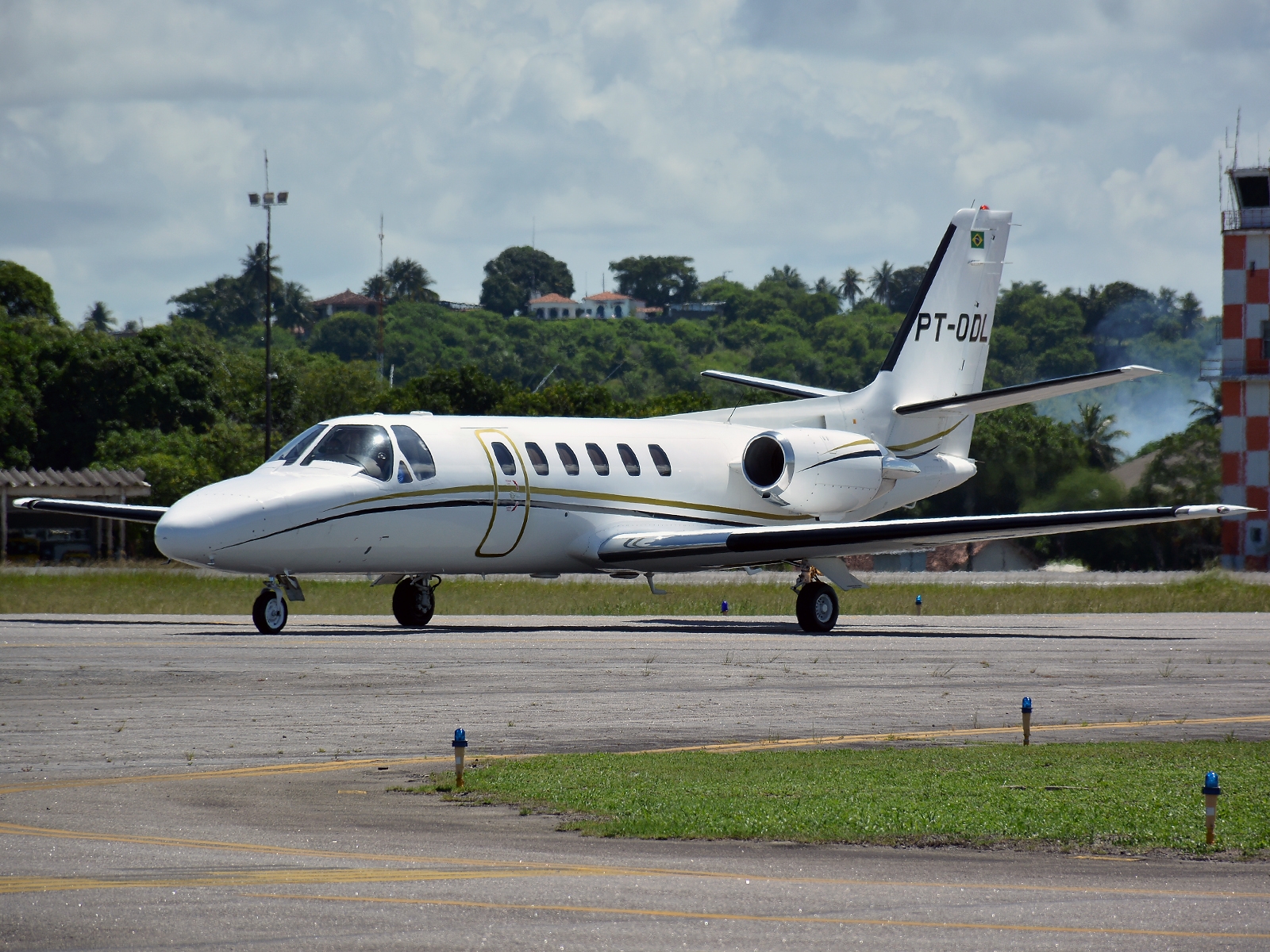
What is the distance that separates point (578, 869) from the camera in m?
8.88

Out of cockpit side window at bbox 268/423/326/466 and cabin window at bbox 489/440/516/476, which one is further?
cabin window at bbox 489/440/516/476

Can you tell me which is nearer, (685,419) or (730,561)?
(730,561)

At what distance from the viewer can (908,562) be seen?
248 feet

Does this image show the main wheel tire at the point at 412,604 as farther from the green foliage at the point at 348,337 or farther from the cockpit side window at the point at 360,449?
the green foliage at the point at 348,337

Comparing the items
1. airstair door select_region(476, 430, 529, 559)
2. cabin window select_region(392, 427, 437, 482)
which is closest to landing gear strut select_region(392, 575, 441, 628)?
airstair door select_region(476, 430, 529, 559)

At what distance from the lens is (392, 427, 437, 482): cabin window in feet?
85.8

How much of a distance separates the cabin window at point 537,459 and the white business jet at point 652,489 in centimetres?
4

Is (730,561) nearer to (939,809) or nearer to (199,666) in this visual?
(199,666)

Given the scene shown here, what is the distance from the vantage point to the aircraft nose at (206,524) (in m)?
23.3

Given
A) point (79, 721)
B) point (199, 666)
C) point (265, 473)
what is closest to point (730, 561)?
point (265, 473)

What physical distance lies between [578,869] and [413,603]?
63.9 feet

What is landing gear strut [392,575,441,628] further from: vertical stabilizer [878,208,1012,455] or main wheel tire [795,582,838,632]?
vertical stabilizer [878,208,1012,455]

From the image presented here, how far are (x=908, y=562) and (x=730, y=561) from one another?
160 ft

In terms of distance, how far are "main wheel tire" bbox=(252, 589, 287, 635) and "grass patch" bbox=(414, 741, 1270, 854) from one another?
41.8 feet
